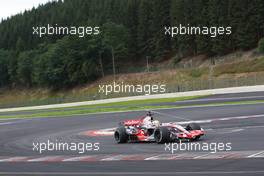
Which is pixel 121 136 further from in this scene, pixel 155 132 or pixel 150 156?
pixel 150 156

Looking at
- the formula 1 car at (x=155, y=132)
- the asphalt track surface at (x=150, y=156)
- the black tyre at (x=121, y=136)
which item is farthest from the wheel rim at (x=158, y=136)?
the black tyre at (x=121, y=136)

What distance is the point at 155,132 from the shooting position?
21172mm

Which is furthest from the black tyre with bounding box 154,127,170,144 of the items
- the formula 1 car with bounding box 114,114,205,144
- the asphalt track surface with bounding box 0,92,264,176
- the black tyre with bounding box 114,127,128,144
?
the black tyre with bounding box 114,127,128,144

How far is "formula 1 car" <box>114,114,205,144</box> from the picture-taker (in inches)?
812

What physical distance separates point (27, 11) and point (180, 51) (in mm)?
94347

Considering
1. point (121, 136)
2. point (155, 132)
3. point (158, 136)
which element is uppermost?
point (155, 132)

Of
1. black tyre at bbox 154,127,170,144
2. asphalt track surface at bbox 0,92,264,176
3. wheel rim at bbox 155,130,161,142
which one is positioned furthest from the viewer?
wheel rim at bbox 155,130,161,142

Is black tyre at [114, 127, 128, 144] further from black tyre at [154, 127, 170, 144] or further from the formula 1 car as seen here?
black tyre at [154, 127, 170, 144]

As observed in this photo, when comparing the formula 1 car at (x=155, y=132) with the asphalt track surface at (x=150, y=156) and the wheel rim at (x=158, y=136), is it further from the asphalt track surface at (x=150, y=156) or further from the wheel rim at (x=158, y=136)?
the asphalt track surface at (x=150, y=156)

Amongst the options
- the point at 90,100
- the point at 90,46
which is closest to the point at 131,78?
the point at 90,46

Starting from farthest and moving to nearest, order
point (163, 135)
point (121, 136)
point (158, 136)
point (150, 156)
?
point (121, 136) → point (158, 136) → point (163, 135) → point (150, 156)

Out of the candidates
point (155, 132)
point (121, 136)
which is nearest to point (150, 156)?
point (155, 132)

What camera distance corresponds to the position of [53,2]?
591 feet

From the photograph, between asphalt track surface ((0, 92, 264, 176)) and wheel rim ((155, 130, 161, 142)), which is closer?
asphalt track surface ((0, 92, 264, 176))
